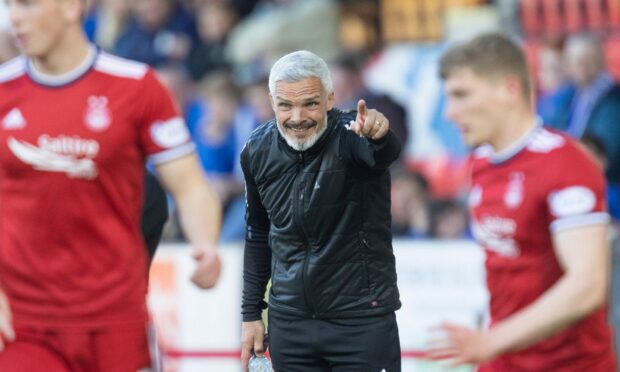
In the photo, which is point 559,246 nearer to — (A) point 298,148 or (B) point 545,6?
(A) point 298,148

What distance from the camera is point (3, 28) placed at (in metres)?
11.9

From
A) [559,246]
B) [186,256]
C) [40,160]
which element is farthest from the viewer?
[186,256]

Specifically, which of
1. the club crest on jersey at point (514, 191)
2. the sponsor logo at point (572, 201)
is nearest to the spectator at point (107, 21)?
the club crest on jersey at point (514, 191)

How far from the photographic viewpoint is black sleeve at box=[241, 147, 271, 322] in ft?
24.2

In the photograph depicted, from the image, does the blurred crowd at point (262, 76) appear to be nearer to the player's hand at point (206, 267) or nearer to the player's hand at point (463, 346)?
the player's hand at point (206, 267)

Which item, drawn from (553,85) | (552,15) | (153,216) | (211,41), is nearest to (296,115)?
(153,216)

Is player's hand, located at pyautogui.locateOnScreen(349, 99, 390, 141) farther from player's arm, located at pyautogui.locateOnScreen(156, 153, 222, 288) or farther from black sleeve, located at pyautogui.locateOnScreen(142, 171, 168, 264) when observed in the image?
black sleeve, located at pyautogui.locateOnScreen(142, 171, 168, 264)

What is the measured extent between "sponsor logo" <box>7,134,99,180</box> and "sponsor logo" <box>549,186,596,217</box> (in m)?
1.89

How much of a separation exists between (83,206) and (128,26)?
9.92 metres

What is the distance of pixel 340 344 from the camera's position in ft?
23.0

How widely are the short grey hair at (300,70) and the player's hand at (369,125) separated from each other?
39cm

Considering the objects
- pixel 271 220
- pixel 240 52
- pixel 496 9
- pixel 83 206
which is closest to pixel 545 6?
pixel 496 9

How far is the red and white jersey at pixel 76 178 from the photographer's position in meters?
6.03

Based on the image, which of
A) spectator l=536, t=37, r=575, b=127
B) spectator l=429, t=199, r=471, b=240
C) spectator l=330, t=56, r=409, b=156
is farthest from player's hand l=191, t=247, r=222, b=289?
spectator l=330, t=56, r=409, b=156
